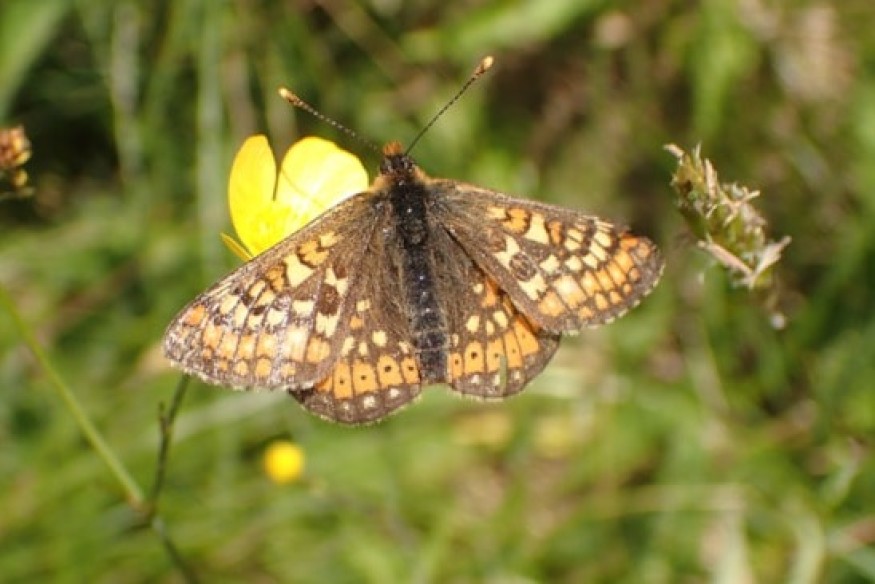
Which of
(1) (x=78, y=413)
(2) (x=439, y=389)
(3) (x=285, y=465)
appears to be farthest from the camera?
(2) (x=439, y=389)

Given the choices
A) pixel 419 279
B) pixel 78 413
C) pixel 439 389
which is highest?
pixel 78 413

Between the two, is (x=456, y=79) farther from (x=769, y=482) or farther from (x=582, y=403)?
(x=769, y=482)

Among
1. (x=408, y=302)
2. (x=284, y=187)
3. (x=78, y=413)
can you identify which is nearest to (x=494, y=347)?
(x=408, y=302)

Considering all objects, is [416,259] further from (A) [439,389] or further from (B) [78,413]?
(A) [439,389]

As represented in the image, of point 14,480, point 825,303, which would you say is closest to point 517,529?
point 825,303

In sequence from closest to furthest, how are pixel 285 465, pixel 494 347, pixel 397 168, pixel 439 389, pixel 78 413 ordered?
pixel 78 413 < pixel 494 347 < pixel 397 168 < pixel 285 465 < pixel 439 389

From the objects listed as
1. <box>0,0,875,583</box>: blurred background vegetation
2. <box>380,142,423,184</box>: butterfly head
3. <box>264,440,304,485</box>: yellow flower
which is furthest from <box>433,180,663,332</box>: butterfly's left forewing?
<box>0,0,875,583</box>: blurred background vegetation
